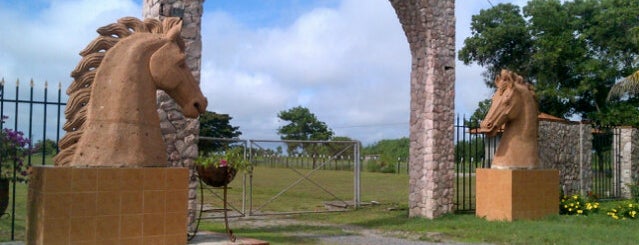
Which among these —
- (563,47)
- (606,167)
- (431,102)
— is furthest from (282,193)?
(563,47)

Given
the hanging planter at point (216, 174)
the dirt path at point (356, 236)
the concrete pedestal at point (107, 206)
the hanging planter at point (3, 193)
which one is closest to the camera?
the concrete pedestal at point (107, 206)

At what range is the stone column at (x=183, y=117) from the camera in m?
8.95

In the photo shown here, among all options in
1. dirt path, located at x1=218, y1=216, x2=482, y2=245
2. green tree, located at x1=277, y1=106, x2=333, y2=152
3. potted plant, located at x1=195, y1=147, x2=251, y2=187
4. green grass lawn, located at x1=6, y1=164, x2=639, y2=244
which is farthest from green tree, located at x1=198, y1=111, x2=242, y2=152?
potted plant, located at x1=195, y1=147, x2=251, y2=187

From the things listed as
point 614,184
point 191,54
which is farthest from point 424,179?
point 614,184

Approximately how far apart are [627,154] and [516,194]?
718 centimetres

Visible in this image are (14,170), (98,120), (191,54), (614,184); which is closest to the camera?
(98,120)

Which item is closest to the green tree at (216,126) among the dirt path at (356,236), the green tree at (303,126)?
the green tree at (303,126)

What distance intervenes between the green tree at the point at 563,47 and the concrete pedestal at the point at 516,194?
42.2 feet

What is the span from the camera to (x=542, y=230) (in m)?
9.62

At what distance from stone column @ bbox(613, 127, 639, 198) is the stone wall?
5.02ft

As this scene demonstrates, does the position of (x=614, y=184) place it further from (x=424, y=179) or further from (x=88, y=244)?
(x=88, y=244)

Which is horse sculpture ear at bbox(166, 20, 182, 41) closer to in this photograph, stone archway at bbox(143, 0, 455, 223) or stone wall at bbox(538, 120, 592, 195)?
stone archway at bbox(143, 0, 455, 223)

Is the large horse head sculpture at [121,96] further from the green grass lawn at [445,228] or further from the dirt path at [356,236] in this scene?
the dirt path at [356,236]

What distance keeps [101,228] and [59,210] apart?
0.44 metres
